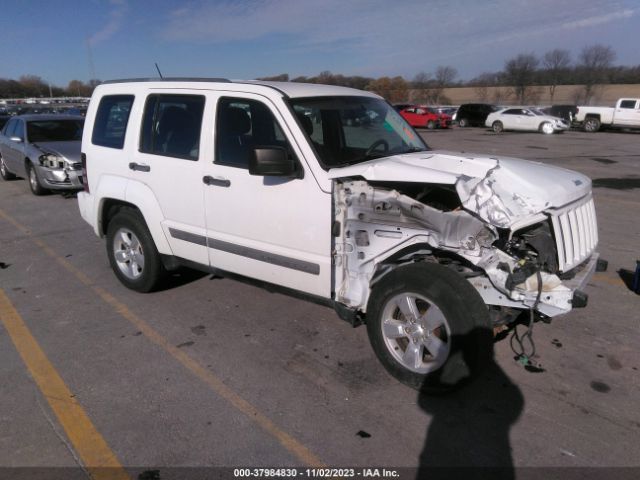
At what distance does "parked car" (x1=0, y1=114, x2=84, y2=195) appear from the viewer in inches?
405

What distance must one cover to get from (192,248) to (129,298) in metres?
1.09

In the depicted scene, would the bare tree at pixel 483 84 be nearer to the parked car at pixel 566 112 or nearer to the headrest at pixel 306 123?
the parked car at pixel 566 112

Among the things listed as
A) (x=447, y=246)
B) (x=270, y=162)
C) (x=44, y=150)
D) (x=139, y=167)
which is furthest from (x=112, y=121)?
(x=44, y=150)

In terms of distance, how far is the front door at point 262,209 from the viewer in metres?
3.65

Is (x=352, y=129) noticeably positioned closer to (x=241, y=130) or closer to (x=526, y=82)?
(x=241, y=130)

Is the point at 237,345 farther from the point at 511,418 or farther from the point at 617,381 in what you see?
the point at 617,381

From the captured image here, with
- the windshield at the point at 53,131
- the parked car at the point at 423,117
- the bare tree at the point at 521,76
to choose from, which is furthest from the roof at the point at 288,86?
the bare tree at the point at 521,76

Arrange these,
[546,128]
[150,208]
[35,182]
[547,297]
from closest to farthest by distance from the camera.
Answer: [547,297] → [150,208] → [35,182] → [546,128]

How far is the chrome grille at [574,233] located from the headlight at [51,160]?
9.88m

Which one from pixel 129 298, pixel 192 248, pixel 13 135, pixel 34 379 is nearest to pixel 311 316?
pixel 192 248

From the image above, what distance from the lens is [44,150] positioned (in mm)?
10523

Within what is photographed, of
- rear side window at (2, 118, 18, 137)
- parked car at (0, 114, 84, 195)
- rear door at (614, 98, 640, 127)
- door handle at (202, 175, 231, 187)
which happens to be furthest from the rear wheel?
rear door at (614, 98, 640, 127)

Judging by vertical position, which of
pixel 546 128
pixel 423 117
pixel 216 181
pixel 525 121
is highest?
pixel 216 181

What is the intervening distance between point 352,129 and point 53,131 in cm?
956
